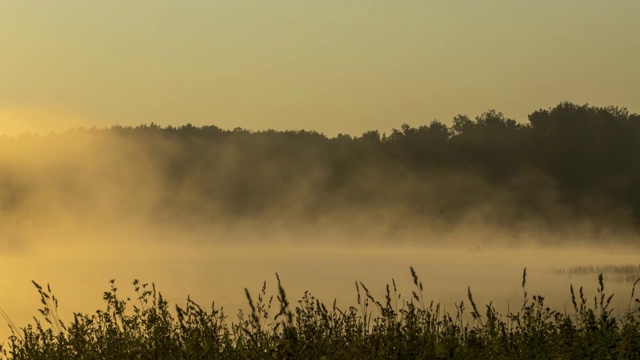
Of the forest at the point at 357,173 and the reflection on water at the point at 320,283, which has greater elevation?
the forest at the point at 357,173

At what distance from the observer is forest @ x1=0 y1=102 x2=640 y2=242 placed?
92.6m

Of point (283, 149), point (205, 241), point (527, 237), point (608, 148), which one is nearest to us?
point (608, 148)

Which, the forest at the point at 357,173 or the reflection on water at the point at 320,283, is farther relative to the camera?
the forest at the point at 357,173

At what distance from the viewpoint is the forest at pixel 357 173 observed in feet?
304

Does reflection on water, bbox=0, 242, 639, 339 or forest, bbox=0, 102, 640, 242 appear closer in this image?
reflection on water, bbox=0, 242, 639, 339

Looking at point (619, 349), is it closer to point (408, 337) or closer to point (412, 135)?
point (408, 337)

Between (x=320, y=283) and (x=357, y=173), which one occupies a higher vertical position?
(x=357, y=173)

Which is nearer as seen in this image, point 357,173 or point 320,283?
point 320,283

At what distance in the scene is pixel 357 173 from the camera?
119 meters

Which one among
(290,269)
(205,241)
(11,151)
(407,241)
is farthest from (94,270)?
(11,151)

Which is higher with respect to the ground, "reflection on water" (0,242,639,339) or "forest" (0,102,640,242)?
"forest" (0,102,640,242)

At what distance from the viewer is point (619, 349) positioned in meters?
7.77

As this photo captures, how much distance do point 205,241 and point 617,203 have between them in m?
51.3

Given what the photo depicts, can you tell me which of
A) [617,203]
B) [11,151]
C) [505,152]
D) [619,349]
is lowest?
[619,349]
